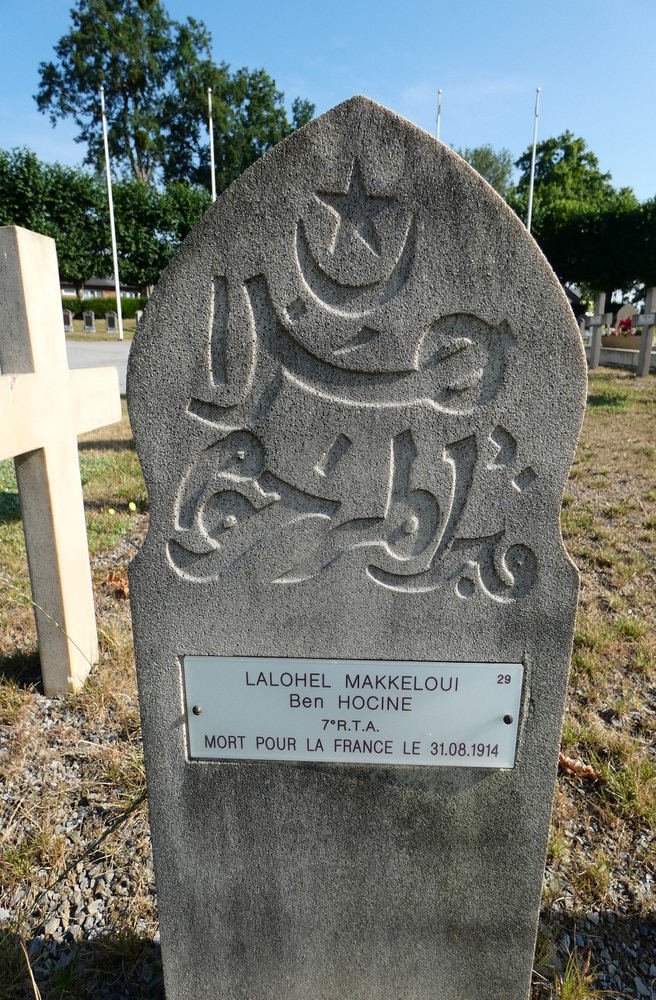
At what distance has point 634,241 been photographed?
23422 mm

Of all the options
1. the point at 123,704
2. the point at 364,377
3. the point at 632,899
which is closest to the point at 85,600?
the point at 123,704

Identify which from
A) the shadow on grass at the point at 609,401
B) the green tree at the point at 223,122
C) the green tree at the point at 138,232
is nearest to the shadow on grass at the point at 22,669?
the shadow on grass at the point at 609,401

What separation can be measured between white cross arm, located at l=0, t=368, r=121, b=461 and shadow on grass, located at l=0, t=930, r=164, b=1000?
1.50 metres

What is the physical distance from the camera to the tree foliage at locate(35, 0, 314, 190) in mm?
33719

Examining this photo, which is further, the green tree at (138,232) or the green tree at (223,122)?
the green tree at (223,122)

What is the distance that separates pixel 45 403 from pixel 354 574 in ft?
5.56

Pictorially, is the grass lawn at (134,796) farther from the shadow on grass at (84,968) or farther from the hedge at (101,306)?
the hedge at (101,306)

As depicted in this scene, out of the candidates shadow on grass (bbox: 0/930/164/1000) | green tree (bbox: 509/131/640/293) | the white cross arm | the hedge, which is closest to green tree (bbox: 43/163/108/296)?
the hedge

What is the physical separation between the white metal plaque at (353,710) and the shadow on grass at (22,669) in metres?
1.83

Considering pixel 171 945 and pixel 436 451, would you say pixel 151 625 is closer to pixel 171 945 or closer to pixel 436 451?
pixel 436 451

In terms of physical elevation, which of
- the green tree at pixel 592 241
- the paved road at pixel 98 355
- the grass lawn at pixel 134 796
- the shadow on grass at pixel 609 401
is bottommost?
the grass lawn at pixel 134 796

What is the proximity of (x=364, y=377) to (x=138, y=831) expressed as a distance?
1.79 metres

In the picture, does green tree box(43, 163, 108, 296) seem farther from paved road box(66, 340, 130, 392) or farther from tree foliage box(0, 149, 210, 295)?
paved road box(66, 340, 130, 392)

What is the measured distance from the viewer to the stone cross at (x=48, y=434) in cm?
218
